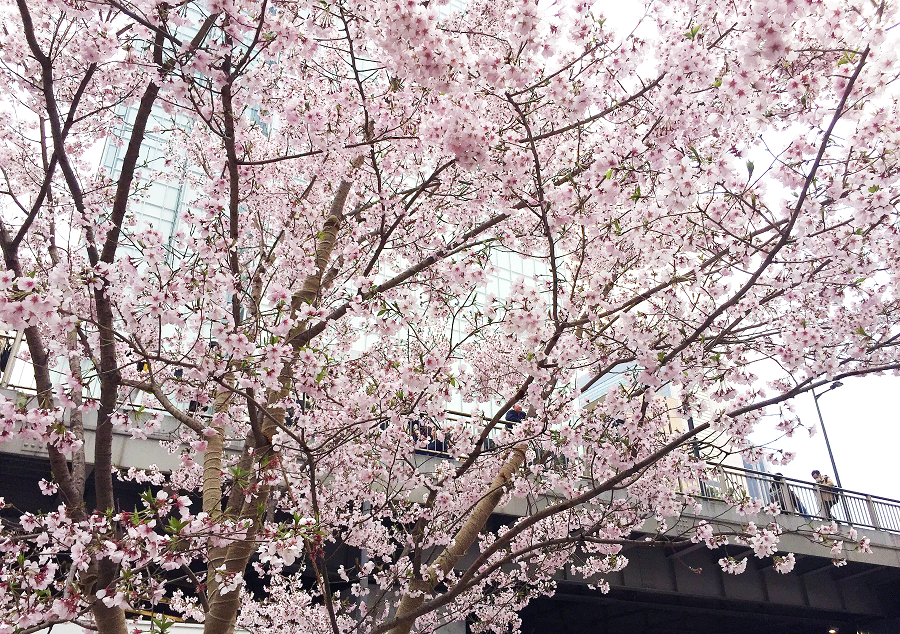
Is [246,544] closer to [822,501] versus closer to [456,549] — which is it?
[456,549]

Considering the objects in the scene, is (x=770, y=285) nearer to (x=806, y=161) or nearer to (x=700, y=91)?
(x=806, y=161)

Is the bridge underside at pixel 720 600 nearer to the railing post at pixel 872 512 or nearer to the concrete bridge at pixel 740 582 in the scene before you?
the concrete bridge at pixel 740 582

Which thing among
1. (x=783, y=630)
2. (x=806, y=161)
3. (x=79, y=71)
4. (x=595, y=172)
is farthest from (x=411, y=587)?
(x=783, y=630)

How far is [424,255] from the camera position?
8.21 metres

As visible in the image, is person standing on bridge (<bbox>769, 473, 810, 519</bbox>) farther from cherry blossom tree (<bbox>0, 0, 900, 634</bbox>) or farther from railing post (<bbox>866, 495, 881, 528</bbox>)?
cherry blossom tree (<bbox>0, 0, 900, 634</bbox>)

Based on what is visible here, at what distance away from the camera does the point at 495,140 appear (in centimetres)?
496

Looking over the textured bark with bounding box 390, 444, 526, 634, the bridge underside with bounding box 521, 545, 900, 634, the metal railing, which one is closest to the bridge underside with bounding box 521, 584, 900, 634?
the bridge underside with bounding box 521, 545, 900, 634

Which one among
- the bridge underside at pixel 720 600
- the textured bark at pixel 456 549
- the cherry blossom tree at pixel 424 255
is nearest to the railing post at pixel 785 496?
the bridge underside at pixel 720 600

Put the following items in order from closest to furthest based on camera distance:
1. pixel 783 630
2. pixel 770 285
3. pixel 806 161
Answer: pixel 806 161 → pixel 770 285 → pixel 783 630

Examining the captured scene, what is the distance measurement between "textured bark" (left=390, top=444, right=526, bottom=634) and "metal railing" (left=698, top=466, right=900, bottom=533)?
10523 mm

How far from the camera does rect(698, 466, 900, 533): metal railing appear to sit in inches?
643

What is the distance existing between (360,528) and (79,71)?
20.9 feet

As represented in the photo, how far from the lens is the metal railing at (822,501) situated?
16.3 metres

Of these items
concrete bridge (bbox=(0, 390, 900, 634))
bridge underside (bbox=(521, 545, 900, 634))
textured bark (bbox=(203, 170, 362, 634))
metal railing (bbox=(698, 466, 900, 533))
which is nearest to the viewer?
textured bark (bbox=(203, 170, 362, 634))
